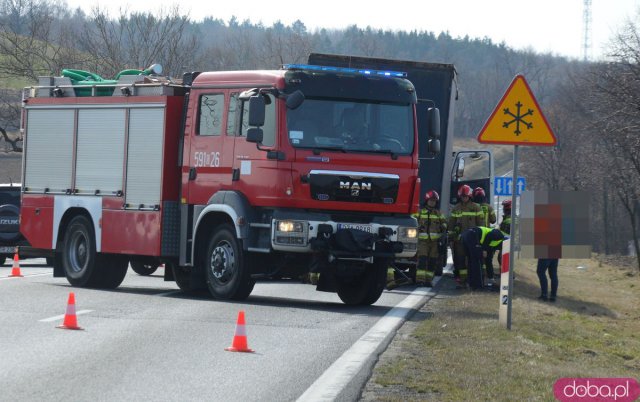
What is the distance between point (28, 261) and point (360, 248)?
17704 millimetres

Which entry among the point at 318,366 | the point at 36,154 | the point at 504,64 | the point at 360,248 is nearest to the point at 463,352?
the point at 318,366

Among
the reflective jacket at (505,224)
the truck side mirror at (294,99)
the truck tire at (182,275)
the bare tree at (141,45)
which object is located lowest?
the truck tire at (182,275)

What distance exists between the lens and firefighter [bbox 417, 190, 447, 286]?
74.3ft

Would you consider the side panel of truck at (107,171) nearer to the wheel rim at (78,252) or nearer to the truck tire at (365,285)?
the wheel rim at (78,252)

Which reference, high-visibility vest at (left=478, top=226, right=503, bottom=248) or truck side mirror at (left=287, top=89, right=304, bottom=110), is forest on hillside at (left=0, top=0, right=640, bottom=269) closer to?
high-visibility vest at (left=478, top=226, right=503, bottom=248)

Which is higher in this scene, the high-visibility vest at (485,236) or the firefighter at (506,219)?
the firefighter at (506,219)

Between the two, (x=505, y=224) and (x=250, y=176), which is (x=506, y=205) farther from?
(x=250, y=176)

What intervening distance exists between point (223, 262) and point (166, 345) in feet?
17.8

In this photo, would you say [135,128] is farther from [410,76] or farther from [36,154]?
[410,76]

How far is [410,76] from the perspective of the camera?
23312mm

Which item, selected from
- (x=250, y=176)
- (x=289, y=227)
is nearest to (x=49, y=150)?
(x=250, y=176)

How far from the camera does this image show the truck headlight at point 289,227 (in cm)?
1666

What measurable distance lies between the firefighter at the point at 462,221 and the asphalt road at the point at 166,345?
370 centimetres

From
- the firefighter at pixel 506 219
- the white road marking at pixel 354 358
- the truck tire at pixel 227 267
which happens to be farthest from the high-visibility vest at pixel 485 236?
the truck tire at pixel 227 267
